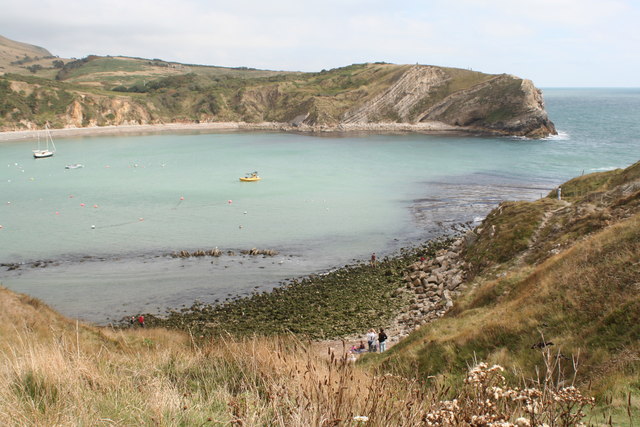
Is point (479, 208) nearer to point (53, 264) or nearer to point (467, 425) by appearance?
point (53, 264)

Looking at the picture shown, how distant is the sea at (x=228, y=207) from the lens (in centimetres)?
2853

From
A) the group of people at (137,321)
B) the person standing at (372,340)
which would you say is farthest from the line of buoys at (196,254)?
the person standing at (372,340)

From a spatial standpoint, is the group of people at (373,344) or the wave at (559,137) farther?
the wave at (559,137)

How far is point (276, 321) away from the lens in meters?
22.6

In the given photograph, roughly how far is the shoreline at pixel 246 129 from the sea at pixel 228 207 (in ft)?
64.6

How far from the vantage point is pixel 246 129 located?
137000mm

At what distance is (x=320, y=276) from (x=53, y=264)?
18537 millimetres

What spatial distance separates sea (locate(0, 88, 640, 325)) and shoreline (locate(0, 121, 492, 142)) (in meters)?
19.7

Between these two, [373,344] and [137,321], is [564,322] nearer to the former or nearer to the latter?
[373,344]

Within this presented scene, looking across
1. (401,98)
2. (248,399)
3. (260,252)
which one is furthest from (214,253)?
(401,98)

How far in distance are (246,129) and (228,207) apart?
95.5 meters

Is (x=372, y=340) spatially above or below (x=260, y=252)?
above

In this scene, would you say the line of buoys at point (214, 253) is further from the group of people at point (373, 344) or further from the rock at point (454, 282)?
the group of people at point (373, 344)

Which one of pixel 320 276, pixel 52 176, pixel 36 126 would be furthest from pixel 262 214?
pixel 36 126
